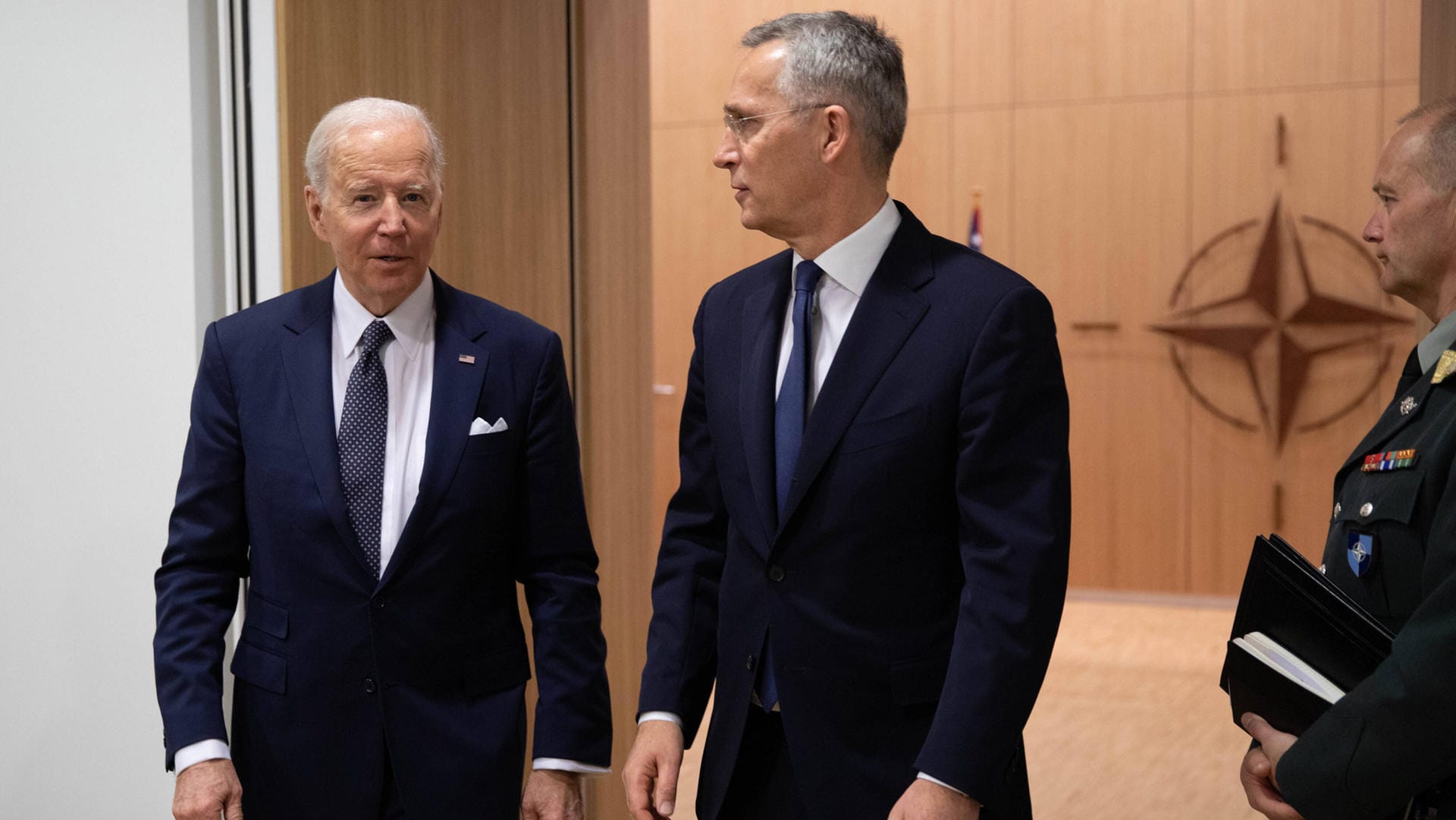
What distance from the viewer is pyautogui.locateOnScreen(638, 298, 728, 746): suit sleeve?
203 cm

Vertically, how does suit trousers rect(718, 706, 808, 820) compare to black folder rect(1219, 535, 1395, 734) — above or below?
below

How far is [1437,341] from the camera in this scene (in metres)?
1.92

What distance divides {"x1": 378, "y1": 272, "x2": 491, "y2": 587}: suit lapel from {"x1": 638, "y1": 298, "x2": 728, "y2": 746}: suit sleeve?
1.06 ft

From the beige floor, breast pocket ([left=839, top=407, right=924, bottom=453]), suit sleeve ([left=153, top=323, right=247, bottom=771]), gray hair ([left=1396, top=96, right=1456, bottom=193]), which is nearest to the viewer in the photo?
breast pocket ([left=839, top=407, right=924, bottom=453])

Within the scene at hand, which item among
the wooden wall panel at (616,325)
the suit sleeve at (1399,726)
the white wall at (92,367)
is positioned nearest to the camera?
the suit sleeve at (1399,726)

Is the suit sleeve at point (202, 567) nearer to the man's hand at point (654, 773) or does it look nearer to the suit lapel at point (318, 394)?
the suit lapel at point (318, 394)

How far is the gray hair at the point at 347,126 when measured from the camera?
2121 millimetres

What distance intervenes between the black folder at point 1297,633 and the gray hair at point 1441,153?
22.0 inches

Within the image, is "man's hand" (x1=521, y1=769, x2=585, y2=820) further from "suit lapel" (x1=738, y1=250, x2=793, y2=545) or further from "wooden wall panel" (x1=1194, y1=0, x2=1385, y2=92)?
"wooden wall panel" (x1=1194, y1=0, x2=1385, y2=92)

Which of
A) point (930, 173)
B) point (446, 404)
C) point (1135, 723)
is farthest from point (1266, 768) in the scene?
point (930, 173)

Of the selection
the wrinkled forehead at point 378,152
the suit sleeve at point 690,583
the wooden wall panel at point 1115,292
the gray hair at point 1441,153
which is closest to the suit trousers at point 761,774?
the suit sleeve at point 690,583

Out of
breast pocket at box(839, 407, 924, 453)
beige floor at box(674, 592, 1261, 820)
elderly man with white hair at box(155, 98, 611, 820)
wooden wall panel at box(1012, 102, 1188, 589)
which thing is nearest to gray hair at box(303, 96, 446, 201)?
elderly man with white hair at box(155, 98, 611, 820)

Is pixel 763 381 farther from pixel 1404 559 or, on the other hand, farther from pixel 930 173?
pixel 930 173

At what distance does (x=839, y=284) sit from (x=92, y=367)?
162 centimetres
